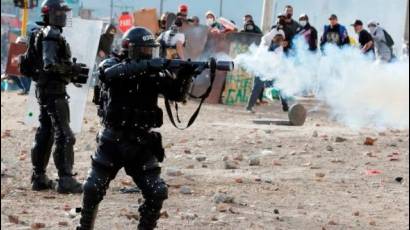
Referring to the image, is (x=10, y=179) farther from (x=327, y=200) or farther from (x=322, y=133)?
(x=322, y=133)

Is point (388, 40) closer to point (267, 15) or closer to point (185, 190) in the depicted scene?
point (267, 15)

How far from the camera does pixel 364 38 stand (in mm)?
15781

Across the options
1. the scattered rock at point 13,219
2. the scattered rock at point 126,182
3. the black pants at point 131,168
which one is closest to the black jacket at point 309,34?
the scattered rock at point 126,182

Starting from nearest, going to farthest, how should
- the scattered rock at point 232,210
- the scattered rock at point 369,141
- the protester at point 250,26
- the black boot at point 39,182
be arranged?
the scattered rock at point 232,210, the black boot at point 39,182, the scattered rock at point 369,141, the protester at point 250,26

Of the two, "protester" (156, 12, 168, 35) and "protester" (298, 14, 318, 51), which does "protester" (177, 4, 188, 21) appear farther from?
"protester" (298, 14, 318, 51)

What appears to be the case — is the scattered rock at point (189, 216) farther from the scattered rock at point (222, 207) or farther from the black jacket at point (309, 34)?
the black jacket at point (309, 34)

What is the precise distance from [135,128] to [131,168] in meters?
0.29

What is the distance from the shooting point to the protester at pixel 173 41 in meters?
16.5

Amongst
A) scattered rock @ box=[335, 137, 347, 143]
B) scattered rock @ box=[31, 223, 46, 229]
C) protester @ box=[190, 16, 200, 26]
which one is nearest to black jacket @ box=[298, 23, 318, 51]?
protester @ box=[190, 16, 200, 26]

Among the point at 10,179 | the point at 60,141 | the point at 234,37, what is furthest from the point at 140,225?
the point at 234,37

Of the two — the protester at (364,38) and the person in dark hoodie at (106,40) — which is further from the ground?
the protester at (364,38)

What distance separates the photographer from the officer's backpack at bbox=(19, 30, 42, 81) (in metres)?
8.43

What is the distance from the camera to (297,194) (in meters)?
8.63

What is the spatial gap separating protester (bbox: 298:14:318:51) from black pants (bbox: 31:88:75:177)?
26.1 feet
